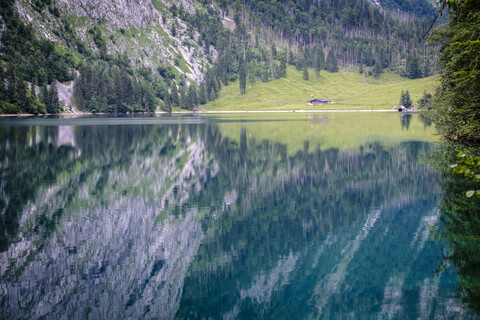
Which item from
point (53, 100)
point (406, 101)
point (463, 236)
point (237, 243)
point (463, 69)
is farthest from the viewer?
point (406, 101)

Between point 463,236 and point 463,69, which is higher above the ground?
point 463,69

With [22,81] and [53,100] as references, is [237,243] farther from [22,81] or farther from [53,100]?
[53,100]

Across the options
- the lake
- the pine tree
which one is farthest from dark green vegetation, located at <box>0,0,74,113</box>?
the lake

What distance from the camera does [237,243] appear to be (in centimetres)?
1838

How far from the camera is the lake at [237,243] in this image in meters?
13.0

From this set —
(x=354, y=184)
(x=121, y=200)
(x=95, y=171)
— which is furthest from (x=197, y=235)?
(x=95, y=171)

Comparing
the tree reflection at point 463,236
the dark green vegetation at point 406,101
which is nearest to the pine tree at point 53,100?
the dark green vegetation at point 406,101

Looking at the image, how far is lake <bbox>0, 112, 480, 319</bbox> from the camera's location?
42.5 ft

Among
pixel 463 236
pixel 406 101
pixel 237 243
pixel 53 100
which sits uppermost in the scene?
pixel 53 100

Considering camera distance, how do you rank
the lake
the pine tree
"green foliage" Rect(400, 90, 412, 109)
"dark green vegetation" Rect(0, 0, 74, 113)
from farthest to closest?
"green foliage" Rect(400, 90, 412, 109) < the pine tree < "dark green vegetation" Rect(0, 0, 74, 113) < the lake

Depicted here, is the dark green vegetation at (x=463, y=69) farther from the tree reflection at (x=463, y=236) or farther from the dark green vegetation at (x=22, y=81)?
the dark green vegetation at (x=22, y=81)

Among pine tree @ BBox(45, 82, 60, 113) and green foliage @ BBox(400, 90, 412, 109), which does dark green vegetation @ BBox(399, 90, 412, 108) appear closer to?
green foliage @ BBox(400, 90, 412, 109)

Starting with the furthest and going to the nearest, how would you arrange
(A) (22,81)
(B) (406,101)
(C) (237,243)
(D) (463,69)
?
(B) (406,101), (A) (22,81), (D) (463,69), (C) (237,243)

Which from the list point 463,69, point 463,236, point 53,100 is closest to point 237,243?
point 463,236
